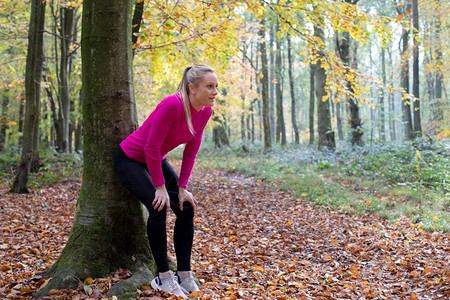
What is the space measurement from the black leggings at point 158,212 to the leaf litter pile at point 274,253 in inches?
13.5

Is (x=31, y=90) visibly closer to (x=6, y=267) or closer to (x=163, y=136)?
(x=6, y=267)

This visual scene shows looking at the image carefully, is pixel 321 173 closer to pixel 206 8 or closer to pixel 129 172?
pixel 206 8

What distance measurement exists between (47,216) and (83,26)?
4.16 meters

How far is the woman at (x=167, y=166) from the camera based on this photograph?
9.48 feet

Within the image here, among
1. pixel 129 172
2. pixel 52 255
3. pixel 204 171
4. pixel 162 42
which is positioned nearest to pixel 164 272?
pixel 129 172

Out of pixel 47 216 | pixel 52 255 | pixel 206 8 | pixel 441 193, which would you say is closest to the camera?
pixel 52 255

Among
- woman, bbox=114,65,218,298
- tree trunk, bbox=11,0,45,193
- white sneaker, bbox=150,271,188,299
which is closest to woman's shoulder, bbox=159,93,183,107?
woman, bbox=114,65,218,298

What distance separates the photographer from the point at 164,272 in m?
3.00

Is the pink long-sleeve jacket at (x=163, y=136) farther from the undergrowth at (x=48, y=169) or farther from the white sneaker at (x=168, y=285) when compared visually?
the undergrowth at (x=48, y=169)

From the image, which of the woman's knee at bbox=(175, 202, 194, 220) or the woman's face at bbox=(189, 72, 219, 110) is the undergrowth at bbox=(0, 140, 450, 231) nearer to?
the woman's knee at bbox=(175, 202, 194, 220)

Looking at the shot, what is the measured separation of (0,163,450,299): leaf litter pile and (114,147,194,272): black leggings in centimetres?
34

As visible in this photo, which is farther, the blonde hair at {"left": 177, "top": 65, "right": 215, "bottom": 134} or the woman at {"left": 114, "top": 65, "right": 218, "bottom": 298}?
the blonde hair at {"left": 177, "top": 65, "right": 215, "bottom": 134}

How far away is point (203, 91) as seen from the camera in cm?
305

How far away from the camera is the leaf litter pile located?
3.29 metres
